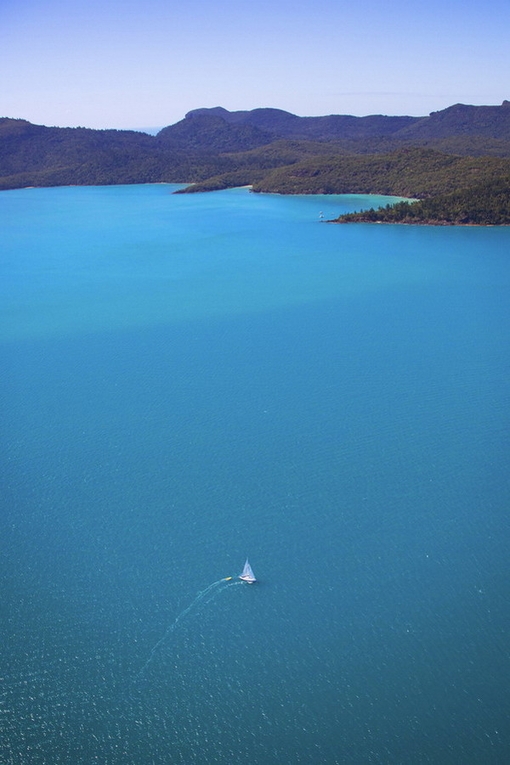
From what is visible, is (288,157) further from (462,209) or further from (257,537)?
(257,537)

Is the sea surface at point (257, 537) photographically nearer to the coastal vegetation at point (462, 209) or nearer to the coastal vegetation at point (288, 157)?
the coastal vegetation at point (462, 209)

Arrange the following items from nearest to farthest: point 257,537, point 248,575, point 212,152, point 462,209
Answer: point 248,575 → point 257,537 → point 462,209 → point 212,152

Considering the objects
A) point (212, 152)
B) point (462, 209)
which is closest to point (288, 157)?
point (212, 152)

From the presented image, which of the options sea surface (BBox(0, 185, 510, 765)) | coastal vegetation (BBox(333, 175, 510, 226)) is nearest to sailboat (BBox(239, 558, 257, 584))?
sea surface (BBox(0, 185, 510, 765))

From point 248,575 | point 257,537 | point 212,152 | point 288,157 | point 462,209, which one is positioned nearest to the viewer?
point 248,575

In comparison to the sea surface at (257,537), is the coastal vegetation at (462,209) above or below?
above

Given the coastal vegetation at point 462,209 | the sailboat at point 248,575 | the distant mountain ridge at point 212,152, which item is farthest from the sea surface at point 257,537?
the distant mountain ridge at point 212,152
